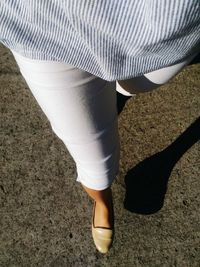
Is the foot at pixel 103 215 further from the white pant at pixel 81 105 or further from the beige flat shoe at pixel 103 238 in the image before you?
the white pant at pixel 81 105

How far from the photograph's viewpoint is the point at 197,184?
177 centimetres

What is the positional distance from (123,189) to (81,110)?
0.78 meters

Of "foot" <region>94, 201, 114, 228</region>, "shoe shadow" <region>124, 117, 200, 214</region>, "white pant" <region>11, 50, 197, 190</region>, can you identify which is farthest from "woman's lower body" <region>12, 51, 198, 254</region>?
"shoe shadow" <region>124, 117, 200, 214</region>

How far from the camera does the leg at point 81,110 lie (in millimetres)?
990

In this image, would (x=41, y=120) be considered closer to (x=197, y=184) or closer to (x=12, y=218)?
(x=12, y=218)

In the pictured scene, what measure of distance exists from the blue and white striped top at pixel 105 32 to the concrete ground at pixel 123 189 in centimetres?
98

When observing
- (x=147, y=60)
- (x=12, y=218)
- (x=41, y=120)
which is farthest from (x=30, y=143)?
(x=147, y=60)

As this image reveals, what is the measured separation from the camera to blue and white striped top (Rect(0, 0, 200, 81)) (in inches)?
27.7

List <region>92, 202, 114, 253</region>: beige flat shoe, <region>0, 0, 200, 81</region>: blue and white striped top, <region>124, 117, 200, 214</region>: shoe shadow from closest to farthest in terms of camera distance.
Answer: <region>0, 0, 200, 81</region>: blue and white striped top < <region>92, 202, 114, 253</region>: beige flat shoe < <region>124, 117, 200, 214</region>: shoe shadow

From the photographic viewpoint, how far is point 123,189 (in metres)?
1.79

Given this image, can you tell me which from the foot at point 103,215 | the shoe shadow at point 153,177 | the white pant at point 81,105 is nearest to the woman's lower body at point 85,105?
the white pant at point 81,105

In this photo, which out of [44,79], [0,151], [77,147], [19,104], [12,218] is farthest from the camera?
[19,104]

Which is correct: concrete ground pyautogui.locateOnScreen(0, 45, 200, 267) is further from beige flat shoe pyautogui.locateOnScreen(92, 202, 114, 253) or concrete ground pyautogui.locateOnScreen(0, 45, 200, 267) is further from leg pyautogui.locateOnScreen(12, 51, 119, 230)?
leg pyautogui.locateOnScreen(12, 51, 119, 230)

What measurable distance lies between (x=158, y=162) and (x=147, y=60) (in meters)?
1.07
